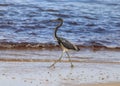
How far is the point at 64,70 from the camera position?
34.8ft

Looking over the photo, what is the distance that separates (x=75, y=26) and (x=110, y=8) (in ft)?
17.8

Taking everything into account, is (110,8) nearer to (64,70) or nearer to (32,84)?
(64,70)

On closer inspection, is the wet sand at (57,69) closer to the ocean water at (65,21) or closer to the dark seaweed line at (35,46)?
the dark seaweed line at (35,46)

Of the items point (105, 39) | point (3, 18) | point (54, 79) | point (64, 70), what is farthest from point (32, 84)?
point (3, 18)

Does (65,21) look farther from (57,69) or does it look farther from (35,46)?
(57,69)

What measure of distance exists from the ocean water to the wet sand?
61.8 inches

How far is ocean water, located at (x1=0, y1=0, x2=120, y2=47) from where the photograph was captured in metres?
14.9

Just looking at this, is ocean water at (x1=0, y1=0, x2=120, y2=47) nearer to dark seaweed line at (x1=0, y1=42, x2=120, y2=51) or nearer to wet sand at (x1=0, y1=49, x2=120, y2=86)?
dark seaweed line at (x1=0, y1=42, x2=120, y2=51)

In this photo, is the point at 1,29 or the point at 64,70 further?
the point at 1,29

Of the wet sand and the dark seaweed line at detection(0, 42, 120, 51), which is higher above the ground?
the wet sand

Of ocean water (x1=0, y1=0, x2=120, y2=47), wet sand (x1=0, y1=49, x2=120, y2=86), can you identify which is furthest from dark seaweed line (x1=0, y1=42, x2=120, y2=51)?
wet sand (x1=0, y1=49, x2=120, y2=86)

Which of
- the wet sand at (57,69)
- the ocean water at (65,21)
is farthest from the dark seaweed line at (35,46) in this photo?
the wet sand at (57,69)

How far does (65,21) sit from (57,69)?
768 cm

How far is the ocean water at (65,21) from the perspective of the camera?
14.9 meters
